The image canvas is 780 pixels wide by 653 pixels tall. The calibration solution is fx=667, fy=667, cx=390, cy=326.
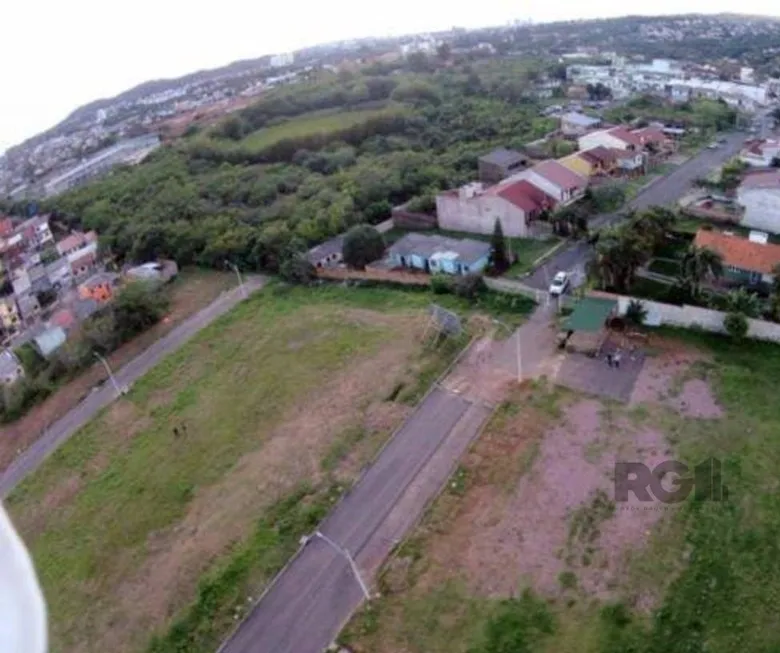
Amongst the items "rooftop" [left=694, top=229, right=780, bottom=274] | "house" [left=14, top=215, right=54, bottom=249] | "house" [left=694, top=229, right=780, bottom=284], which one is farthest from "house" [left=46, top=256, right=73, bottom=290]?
"house" [left=694, top=229, right=780, bottom=284]

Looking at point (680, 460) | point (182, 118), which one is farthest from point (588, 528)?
point (182, 118)

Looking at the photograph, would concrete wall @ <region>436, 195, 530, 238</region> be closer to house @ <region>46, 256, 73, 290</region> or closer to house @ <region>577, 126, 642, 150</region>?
house @ <region>577, 126, 642, 150</region>

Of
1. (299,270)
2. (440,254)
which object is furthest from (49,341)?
(440,254)

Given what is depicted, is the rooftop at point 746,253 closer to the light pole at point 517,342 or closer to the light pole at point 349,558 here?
the light pole at point 517,342

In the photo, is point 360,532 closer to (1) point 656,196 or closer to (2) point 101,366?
(2) point 101,366

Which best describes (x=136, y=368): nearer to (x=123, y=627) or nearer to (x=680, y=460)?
(x=123, y=627)

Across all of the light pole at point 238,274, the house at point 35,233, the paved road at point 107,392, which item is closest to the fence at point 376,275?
the paved road at point 107,392
